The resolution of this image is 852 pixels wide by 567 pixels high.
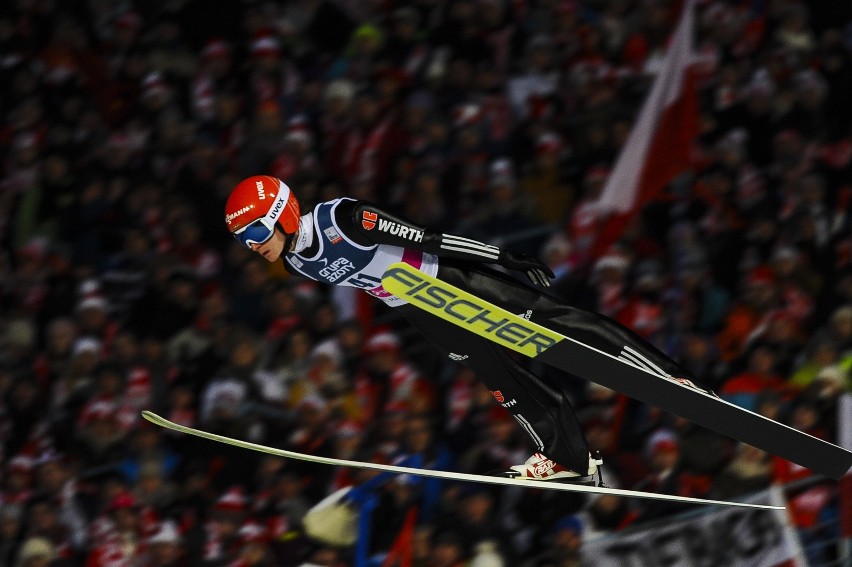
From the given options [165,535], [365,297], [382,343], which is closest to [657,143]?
[365,297]

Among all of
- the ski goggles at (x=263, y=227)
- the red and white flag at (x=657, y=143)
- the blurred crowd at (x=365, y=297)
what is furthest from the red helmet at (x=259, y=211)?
the red and white flag at (x=657, y=143)

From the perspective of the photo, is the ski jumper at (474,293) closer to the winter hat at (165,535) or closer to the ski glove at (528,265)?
the ski glove at (528,265)

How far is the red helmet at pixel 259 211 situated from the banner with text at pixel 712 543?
7.51 feet

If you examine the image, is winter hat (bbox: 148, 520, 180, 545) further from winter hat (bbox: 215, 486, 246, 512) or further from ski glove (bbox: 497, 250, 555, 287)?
ski glove (bbox: 497, 250, 555, 287)

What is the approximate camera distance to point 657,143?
785 centimetres

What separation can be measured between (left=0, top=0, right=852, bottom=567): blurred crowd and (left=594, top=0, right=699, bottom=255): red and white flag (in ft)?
0.50

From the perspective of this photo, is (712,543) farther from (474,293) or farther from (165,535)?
(165,535)

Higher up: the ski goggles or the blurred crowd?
the ski goggles

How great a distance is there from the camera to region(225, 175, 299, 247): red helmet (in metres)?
5.18

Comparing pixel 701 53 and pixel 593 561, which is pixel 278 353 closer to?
pixel 593 561

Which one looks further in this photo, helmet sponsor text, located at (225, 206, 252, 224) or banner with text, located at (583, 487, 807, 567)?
banner with text, located at (583, 487, 807, 567)

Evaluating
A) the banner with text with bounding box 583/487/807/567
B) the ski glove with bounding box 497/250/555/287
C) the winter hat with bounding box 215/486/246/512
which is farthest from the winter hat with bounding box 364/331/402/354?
the ski glove with bounding box 497/250/555/287

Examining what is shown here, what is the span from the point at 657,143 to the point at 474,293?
105 inches

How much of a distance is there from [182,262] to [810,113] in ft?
13.1
